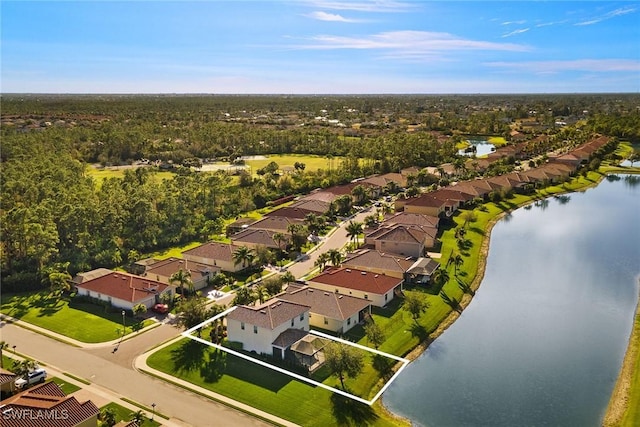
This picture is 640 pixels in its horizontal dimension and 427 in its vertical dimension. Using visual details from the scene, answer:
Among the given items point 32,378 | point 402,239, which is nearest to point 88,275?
point 32,378

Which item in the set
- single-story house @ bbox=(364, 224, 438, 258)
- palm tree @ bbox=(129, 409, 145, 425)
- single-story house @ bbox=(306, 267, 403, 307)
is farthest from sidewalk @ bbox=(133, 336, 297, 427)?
single-story house @ bbox=(364, 224, 438, 258)

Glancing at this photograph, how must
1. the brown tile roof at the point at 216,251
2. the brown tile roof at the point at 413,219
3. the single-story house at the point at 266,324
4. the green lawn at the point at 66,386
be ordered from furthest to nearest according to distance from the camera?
the brown tile roof at the point at 413,219 → the brown tile roof at the point at 216,251 → the single-story house at the point at 266,324 → the green lawn at the point at 66,386

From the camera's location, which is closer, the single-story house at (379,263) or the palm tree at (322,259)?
the single-story house at (379,263)

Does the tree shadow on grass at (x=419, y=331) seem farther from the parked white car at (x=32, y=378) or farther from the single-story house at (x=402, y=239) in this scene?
the parked white car at (x=32, y=378)

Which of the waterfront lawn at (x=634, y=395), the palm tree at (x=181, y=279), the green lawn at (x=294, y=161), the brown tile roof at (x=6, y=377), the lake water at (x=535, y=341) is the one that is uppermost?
the palm tree at (x=181, y=279)

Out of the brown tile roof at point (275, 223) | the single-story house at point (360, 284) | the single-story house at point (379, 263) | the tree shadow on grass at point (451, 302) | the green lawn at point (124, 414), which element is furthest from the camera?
the brown tile roof at point (275, 223)

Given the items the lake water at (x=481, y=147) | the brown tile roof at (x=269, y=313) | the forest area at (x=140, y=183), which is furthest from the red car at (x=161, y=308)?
the lake water at (x=481, y=147)

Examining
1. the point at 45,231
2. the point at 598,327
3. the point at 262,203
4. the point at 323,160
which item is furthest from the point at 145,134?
the point at 598,327
